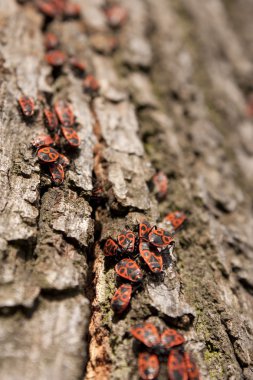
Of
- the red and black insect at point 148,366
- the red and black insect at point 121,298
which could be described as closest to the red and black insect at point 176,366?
the red and black insect at point 148,366

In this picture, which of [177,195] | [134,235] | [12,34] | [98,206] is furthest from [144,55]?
[134,235]

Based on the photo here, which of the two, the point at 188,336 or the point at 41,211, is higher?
the point at 41,211

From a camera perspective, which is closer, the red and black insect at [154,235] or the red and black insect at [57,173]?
the red and black insect at [154,235]

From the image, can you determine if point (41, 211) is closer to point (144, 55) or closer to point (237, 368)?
point (237, 368)

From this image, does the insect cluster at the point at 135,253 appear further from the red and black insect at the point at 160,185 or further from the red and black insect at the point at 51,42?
the red and black insect at the point at 51,42

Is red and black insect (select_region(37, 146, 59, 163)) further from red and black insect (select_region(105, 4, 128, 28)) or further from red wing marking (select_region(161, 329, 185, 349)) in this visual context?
red and black insect (select_region(105, 4, 128, 28))

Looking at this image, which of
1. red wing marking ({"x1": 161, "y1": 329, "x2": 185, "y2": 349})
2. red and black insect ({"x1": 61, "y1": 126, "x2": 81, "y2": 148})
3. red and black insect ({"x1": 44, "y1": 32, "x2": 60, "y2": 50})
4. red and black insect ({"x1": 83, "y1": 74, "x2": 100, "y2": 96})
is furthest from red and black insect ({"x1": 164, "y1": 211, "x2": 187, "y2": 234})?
red and black insect ({"x1": 44, "y1": 32, "x2": 60, "y2": 50})
